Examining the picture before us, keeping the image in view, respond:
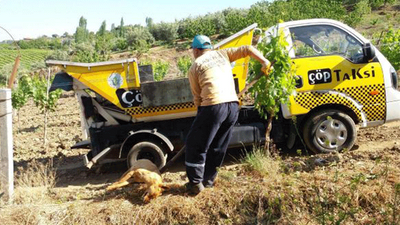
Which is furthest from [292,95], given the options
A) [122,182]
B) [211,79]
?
[122,182]

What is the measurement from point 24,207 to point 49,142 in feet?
19.6

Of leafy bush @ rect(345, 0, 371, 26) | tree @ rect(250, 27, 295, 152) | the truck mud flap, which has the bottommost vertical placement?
the truck mud flap

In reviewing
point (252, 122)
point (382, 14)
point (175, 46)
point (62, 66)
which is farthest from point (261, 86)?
point (382, 14)

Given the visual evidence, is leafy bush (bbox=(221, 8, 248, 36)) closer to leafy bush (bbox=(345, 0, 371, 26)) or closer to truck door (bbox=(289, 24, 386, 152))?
leafy bush (bbox=(345, 0, 371, 26))

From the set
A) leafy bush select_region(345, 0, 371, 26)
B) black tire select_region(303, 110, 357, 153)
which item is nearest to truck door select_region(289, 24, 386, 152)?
black tire select_region(303, 110, 357, 153)

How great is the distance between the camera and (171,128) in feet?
23.0

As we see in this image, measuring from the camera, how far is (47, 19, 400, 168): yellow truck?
6.62 metres

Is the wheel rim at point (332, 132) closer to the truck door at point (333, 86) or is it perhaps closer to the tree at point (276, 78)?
the truck door at point (333, 86)

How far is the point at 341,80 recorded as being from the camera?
662 cm

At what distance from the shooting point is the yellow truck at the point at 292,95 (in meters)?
6.62

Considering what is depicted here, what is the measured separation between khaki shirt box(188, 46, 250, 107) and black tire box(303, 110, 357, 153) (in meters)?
2.32

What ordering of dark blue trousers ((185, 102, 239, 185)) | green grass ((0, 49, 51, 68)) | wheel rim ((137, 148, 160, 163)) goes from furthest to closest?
green grass ((0, 49, 51, 68)) < wheel rim ((137, 148, 160, 163)) < dark blue trousers ((185, 102, 239, 185))

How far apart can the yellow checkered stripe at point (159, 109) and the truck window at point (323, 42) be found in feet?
6.48

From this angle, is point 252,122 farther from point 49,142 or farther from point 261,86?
point 49,142
